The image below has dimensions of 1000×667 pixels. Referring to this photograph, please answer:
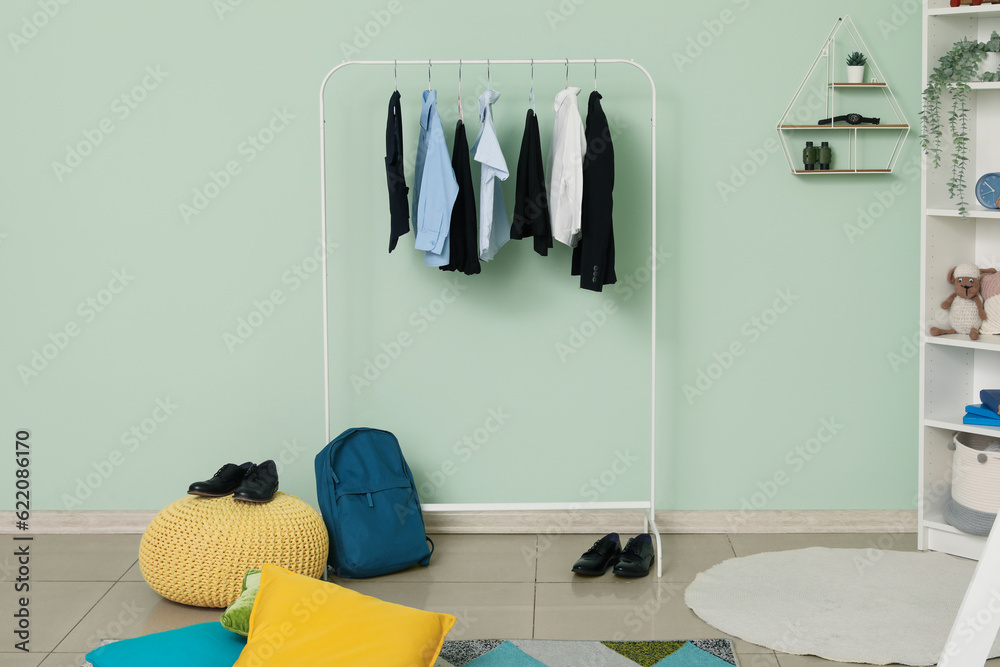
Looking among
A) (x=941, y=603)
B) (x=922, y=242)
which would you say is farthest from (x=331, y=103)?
(x=941, y=603)

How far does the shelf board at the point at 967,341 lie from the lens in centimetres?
305

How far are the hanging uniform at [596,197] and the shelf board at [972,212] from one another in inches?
44.5

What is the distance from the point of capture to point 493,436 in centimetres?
348

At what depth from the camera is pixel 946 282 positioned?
325 cm

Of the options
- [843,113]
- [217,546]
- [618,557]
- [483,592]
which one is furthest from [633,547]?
[843,113]

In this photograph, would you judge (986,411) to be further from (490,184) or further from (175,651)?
(175,651)

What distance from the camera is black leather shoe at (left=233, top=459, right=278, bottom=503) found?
2.89m

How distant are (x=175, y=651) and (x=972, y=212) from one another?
2.81 meters

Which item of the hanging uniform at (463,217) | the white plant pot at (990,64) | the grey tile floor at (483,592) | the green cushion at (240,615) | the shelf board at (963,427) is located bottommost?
the grey tile floor at (483,592)

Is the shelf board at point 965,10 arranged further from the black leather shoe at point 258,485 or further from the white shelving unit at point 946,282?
the black leather shoe at point 258,485

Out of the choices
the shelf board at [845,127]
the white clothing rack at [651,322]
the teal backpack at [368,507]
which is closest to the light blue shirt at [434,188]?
the white clothing rack at [651,322]

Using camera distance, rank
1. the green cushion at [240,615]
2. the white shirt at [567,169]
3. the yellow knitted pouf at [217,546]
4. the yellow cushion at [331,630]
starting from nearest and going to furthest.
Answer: the yellow cushion at [331,630] → the green cushion at [240,615] → the yellow knitted pouf at [217,546] → the white shirt at [567,169]

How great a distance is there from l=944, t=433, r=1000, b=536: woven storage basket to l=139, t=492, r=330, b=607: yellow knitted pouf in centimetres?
219

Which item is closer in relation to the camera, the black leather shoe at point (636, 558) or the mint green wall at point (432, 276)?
the black leather shoe at point (636, 558)
